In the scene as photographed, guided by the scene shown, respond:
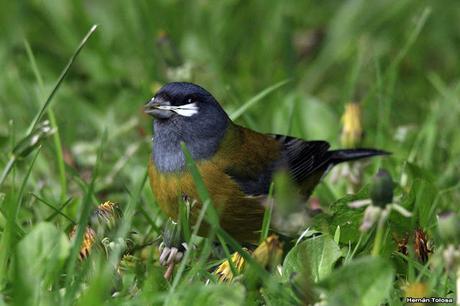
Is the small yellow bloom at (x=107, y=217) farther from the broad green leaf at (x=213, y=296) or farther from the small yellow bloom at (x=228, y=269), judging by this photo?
the broad green leaf at (x=213, y=296)

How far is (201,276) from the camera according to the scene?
3.01 meters

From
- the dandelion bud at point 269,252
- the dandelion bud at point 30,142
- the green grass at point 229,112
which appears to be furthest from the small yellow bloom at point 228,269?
the dandelion bud at point 30,142

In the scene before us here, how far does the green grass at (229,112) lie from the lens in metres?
2.76

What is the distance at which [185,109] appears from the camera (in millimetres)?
3955

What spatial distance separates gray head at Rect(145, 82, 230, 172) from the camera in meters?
3.87

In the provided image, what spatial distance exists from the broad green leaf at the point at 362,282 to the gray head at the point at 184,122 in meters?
1.36

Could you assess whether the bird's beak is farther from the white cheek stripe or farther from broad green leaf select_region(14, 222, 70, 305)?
broad green leaf select_region(14, 222, 70, 305)

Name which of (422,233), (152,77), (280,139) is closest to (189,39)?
(152,77)

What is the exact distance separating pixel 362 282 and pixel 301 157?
1822 mm

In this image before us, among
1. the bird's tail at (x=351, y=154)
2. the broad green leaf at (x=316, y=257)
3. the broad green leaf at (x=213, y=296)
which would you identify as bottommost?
the broad green leaf at (x=316, y=257)

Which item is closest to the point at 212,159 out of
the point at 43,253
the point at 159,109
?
the point at 159,109

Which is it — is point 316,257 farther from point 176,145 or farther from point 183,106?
point 183,106

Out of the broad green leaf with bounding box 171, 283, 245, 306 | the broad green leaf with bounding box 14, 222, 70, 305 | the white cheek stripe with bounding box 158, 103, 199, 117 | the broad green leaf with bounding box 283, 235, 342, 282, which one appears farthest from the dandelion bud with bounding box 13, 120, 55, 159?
the white cheek stripe with bounding box 158, 103, 199, 117

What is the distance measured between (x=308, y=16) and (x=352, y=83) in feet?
6.66
